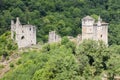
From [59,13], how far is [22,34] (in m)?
43.6

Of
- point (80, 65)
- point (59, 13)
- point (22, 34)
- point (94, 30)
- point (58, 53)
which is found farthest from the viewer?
point (59, 13)

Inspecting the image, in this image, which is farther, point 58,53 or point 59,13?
point 59,13

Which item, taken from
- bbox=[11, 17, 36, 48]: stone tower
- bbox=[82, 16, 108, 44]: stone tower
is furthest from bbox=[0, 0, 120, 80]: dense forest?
bbox=[82, 16, 108, 44]: stone tower

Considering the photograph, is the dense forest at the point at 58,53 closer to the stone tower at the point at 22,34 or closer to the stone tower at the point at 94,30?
the stone tower at the point at 22,34

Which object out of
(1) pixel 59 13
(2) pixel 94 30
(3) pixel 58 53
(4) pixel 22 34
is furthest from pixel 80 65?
(1) pixel 59 13

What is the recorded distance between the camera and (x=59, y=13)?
11419cm

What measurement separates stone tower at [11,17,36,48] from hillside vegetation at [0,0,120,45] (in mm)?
24169

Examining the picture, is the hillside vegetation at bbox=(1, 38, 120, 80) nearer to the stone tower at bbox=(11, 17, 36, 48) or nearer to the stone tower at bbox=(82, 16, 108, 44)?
the stone tower at bbox=(82, 16, 108, 44)

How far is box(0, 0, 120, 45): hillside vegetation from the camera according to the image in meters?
103

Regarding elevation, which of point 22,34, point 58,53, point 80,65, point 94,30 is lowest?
point 80,65

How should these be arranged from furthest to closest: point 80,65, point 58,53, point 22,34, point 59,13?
point 59,13 < point 22,34 < point 58,53 < point 80,65

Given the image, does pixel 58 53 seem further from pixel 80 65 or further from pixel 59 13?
pixel 59 13

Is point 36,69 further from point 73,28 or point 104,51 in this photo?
point 73,28

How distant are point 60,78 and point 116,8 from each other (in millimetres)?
71242
